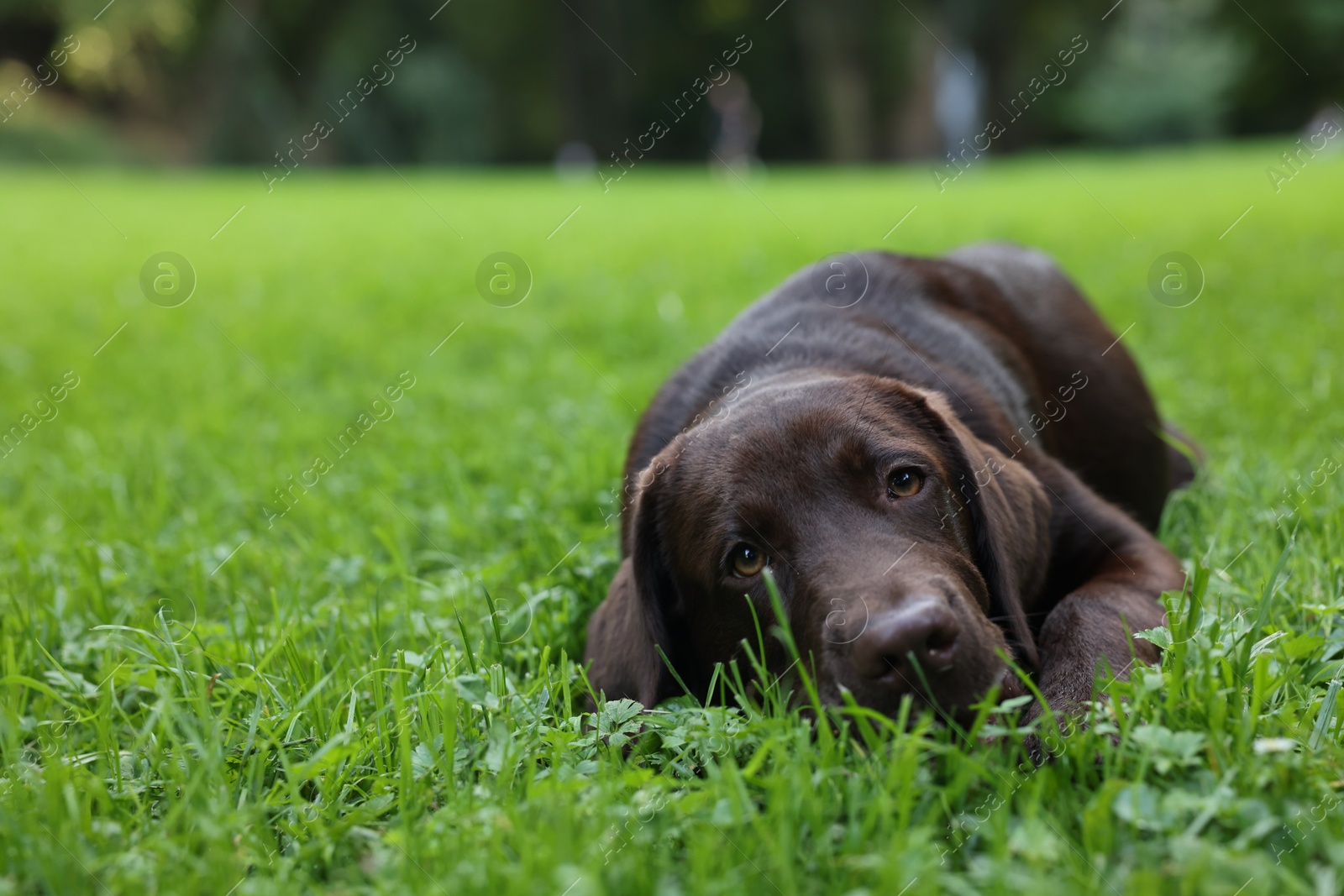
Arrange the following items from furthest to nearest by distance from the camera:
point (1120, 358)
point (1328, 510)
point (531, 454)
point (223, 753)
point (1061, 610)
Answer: point (531, 454) → point (1120, 358) → point (1328, 510) → point (1061, 610) → point (223, 753)

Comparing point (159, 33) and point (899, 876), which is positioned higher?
point (159, 33)

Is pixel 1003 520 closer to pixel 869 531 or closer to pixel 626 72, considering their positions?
pixel 869 531

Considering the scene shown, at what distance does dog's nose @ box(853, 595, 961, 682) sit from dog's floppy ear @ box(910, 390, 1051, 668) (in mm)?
540

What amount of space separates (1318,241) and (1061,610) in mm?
7571

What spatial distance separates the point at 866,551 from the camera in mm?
2375

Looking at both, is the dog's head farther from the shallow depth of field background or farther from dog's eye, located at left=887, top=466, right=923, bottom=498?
the shallow depth of field background

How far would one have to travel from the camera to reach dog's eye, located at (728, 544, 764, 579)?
256 centimetres

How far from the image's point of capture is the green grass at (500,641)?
1799 mm

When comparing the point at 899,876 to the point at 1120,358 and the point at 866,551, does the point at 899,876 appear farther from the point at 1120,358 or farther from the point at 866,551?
the point at 1120,358

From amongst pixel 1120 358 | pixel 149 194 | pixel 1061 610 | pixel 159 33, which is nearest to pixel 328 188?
pixel 149 194

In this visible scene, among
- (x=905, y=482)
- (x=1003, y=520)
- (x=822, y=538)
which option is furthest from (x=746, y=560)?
(x=1003, y=520)

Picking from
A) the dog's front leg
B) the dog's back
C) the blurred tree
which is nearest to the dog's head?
the dog's front leg

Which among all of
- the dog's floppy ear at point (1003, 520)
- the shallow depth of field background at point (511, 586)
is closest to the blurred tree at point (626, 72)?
the shallow depth of field background at point (511, 586)

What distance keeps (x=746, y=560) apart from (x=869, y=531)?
304 millimetres
